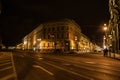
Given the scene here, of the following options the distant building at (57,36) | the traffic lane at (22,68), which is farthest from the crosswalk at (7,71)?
the distant building at (57,36)

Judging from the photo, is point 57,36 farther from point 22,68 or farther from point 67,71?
point 67,71

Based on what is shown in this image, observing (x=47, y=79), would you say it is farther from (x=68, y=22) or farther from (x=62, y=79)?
(x=68, y=22)

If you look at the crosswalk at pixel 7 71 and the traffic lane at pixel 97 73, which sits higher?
the crosswalk at pixel 7 71

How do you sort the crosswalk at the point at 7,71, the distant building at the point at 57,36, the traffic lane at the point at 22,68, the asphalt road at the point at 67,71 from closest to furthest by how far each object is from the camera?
the asphalt road at the point at 67,71, the crosswalk at the point at 7,71, the traffic lane at the point at 22,68, the distant building at the point at 57,36

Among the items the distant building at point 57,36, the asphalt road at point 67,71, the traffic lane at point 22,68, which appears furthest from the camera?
the distant building at point 57,36

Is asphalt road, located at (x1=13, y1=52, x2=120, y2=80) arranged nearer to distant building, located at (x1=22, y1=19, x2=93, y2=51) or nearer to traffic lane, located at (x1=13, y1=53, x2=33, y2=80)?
traffic lane, located at (x1=13, y1=53, x2=33, y2=80)

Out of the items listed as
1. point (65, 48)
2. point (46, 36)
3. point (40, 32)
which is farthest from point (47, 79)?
point (40, 32)

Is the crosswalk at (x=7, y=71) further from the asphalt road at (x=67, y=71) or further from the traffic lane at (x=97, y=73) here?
the traffic lane at (x=97, y=73)

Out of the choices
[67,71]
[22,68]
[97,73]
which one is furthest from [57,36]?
[97,73]

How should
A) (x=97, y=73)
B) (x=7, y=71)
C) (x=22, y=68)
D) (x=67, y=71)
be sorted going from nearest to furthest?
(x=97, y=73)
(x=67, y=71)
(x=7, y=71)
(x=22, y=68)

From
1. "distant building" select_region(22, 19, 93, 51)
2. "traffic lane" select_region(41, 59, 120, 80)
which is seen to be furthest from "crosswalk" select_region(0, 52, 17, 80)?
"distant building" select_region(22, 19, 93, 51)

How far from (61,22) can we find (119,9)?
1714 inches

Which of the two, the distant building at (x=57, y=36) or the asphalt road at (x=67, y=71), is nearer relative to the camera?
the asphalt road at (x=67, y=71)

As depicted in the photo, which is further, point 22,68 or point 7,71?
point 22,68
